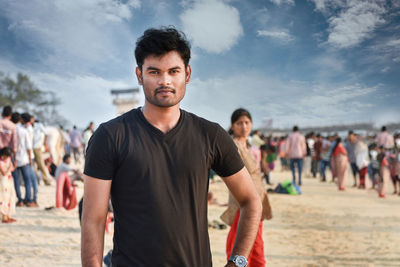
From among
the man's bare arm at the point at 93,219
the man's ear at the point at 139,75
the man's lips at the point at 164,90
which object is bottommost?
the man's bare arm at the point at 93,219

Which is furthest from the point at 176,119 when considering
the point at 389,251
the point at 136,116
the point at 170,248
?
the point at 389,251

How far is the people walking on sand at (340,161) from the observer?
11.1 metres

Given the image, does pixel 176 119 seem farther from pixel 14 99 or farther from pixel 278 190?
pixel 14 99

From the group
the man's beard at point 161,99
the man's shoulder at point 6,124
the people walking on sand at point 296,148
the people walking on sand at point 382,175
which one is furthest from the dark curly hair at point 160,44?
the people walking on sand at point 296,148

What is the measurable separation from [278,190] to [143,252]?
9632 millimetres

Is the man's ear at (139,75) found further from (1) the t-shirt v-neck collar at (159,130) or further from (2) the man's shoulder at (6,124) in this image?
(2) the man's shoulder at (6,124)

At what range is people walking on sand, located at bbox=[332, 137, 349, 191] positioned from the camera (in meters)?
11.1

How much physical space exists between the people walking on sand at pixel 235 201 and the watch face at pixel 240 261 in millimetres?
1449

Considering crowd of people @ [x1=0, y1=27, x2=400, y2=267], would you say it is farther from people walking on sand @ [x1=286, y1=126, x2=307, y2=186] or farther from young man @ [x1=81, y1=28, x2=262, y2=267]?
people walking on sand @ [x1=286, y1=126, x2=307, y2=186]

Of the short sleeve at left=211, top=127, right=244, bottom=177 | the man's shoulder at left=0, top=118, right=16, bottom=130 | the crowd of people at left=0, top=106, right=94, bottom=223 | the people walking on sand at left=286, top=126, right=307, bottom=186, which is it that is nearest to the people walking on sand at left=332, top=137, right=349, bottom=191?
the people walking on sand at left=286, top=126, right=307, bottom=186

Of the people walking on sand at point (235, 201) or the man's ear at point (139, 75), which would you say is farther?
the people walking on sand at point (235, 201)

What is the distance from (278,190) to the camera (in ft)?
35.0

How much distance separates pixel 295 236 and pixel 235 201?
3.07 metres

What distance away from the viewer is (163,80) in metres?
1.51
